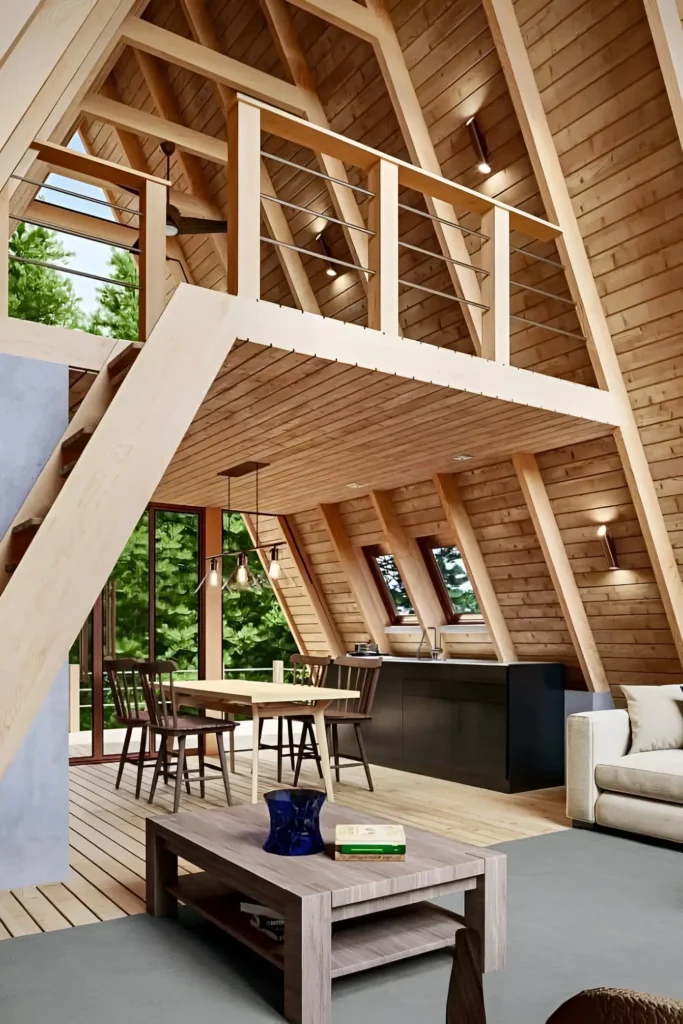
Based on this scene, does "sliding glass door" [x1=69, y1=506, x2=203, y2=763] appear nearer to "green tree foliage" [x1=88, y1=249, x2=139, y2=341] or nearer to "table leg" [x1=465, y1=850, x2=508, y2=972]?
"table leg" [x1=465, y1=850, x2=508, y2=972]

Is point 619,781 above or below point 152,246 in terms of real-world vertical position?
below

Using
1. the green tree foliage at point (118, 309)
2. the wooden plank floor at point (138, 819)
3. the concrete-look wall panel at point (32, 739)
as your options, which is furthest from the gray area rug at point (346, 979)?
the green tree foliage at point (118, 309)

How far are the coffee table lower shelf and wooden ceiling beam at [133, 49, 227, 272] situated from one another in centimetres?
545

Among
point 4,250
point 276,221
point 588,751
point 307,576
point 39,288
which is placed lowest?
point 588,751

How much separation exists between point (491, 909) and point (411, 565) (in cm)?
446

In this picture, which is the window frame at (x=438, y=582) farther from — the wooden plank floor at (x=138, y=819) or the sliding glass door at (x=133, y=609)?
the sliding glass door at (x=133, y=609)

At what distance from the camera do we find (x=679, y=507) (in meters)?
5.05

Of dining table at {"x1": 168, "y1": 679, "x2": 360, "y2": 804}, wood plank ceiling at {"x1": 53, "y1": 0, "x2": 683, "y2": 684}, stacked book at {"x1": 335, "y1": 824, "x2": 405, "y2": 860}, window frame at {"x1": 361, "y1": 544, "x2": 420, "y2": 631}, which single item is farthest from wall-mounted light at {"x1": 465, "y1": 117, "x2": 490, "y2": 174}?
stacked book at {"x1": 335, "y1": 824, "x2": 405, "y2": 860}

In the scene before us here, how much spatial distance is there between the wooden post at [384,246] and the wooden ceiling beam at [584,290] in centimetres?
99

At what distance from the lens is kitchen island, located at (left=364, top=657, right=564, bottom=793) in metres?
5.97

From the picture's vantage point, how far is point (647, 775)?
4480 millimetres

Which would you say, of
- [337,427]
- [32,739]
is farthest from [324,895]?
[337,427]

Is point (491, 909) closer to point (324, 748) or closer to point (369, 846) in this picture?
point (369, 846)

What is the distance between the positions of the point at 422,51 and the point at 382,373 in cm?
245
